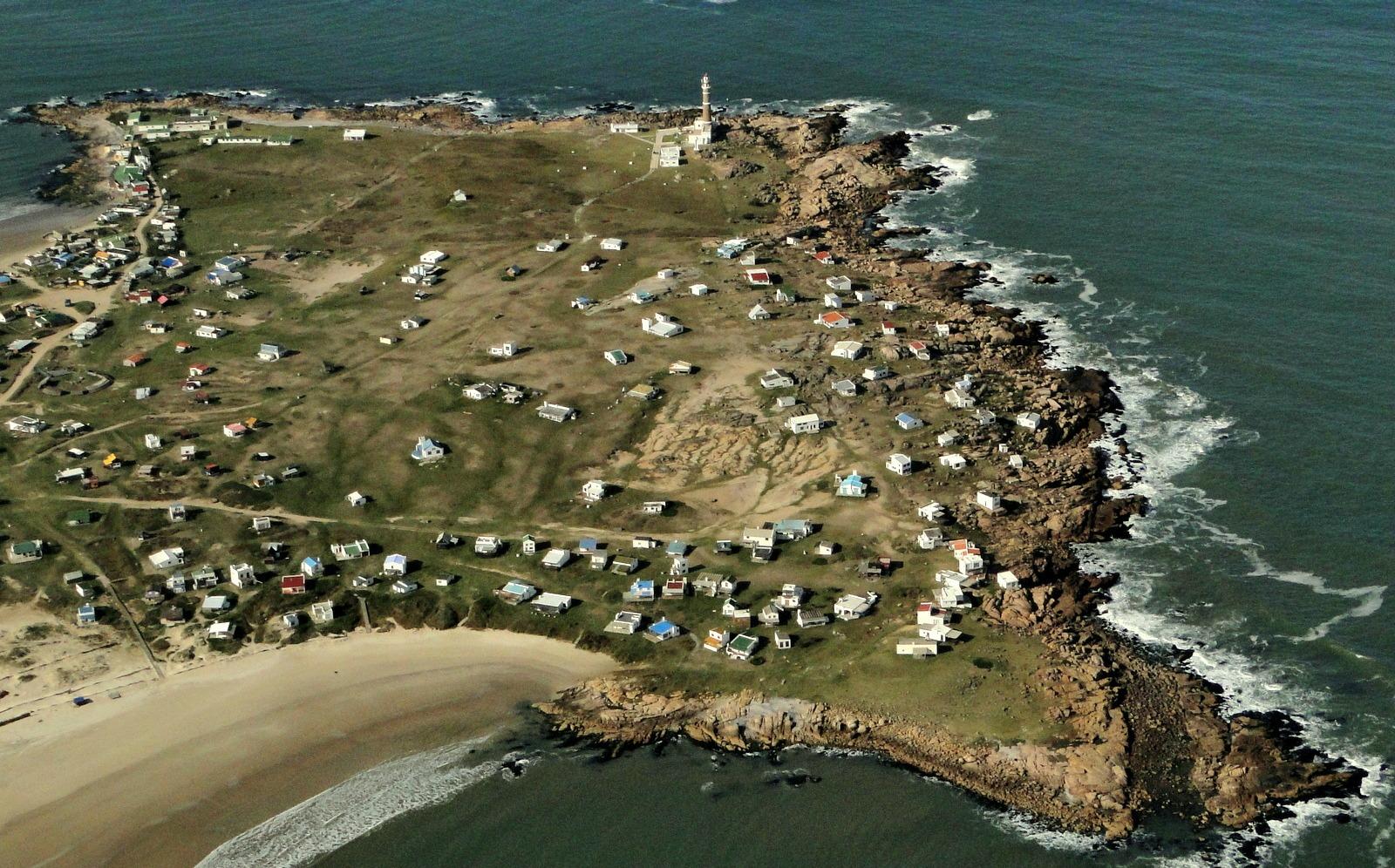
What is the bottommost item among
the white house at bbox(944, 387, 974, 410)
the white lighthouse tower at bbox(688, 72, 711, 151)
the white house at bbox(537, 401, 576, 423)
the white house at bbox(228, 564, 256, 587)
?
the white house at bbox(228, 564, 256, 587)

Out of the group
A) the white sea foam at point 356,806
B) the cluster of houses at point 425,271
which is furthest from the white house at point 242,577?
the cluster of houses at point 425,271

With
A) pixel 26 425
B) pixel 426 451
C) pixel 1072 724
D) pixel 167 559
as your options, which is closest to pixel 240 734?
pixel 167 559

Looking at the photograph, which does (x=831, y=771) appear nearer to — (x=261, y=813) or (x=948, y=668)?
(x=948, y=668)

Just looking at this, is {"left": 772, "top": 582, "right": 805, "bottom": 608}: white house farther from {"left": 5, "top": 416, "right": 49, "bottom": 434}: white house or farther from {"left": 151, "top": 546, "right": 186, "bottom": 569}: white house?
{"left": 5, "top": 416, "right": 49, "bottom": 434}: white house

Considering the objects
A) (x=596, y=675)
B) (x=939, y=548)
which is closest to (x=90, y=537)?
(x=596, y=675)

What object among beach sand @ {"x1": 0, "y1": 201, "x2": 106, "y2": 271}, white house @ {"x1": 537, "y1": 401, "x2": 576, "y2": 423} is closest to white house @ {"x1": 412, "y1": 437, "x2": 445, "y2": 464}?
white house @ {"x1": 537, "y1": 401, "x2": 576, "y2": 423}

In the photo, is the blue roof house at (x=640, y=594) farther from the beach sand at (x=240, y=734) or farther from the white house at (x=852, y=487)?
the white house at (x=852, y=487)

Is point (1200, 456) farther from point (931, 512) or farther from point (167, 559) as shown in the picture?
point (167, 559)
